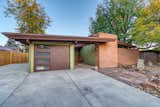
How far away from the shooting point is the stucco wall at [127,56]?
11969mm

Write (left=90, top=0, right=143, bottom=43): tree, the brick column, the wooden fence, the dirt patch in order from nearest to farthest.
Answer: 1. the dirt patch
2. the brick column
3. the wooden fence
4. (left=90, top=0, right=143, bottom=43): tree

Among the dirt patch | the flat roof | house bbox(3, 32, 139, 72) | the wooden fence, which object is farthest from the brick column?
the wooden fence

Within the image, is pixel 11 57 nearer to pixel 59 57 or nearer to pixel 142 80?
pixel 59 57

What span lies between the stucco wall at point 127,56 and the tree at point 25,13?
12554mm

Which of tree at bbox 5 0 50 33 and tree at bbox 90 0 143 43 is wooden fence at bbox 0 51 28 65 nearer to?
tree at bbox 5 0 50 33

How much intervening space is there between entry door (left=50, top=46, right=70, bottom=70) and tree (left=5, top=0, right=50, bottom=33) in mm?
10247

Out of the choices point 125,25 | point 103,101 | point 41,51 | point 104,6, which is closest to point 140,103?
point 103,101

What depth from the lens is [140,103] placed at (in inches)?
126

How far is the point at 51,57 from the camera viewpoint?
8.73 m

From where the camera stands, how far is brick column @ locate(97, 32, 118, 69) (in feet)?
33.9

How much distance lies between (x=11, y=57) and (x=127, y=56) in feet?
47.6

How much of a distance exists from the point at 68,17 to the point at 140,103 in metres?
14.4

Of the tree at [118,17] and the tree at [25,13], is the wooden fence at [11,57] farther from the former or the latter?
the tree at [118,17]

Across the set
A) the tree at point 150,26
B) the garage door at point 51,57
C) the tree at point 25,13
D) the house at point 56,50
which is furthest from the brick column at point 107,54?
the tree at point 25,13
